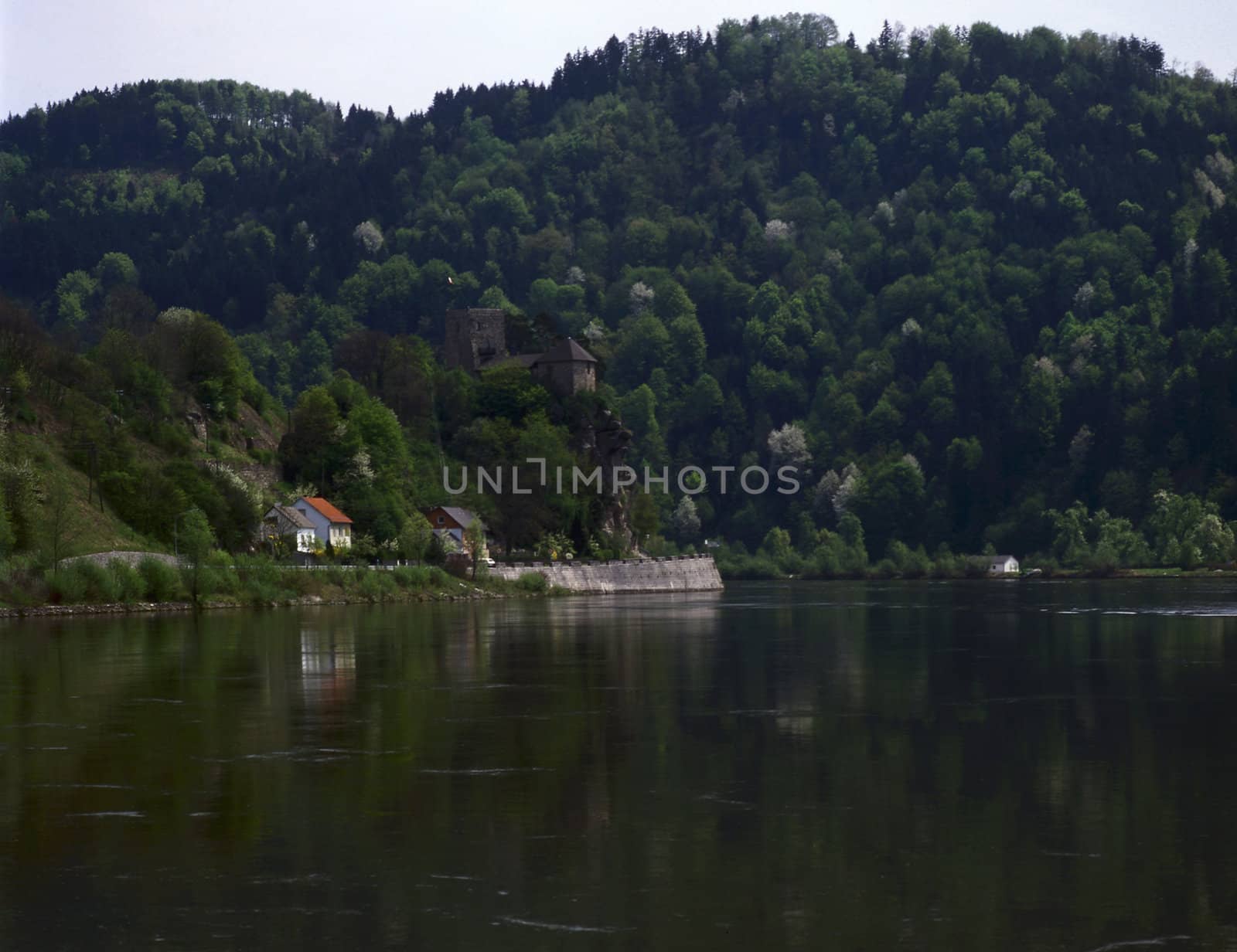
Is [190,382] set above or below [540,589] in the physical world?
above

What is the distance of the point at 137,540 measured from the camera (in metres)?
84.4

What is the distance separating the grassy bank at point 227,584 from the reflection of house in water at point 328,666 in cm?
1834

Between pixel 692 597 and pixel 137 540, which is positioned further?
pixel 692 597

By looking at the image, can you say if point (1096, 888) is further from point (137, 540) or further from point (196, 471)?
point (196, 471)

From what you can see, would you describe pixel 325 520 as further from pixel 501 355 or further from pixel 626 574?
pixel 501 355

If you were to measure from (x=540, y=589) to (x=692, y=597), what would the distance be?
10.4 meters

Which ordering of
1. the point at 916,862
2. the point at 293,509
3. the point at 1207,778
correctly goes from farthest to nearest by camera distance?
the point at 293,509, the point at 1207,778, the point at 916,862

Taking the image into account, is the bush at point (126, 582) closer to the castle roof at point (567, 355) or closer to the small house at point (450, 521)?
the small house at point (450, 521)

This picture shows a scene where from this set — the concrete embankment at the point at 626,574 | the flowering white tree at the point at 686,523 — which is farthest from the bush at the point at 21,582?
the flowering white tree at the point at 686,523

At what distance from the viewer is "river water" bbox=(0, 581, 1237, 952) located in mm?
15258

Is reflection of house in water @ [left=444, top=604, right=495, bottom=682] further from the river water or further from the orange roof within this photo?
the orange roof

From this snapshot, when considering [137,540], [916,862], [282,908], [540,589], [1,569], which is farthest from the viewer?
[540,589]

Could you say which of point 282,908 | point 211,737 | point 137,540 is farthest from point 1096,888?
point 137,540

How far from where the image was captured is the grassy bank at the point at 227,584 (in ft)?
238
